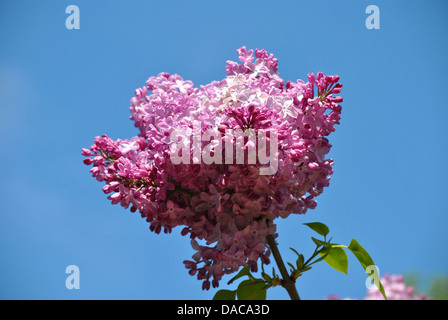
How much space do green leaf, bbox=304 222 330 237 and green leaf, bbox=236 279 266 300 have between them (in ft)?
0.99

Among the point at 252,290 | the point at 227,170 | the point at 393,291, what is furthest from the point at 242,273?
the point at 393,291

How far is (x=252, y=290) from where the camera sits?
1.57m

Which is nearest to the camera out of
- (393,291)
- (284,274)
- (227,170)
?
(227,170)

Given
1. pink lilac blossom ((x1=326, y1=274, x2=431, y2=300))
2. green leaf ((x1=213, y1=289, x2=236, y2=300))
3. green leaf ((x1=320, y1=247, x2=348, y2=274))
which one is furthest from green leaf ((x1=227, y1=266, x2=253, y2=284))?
pink lilac blossom ((x1=326, y1=274, x2=431, y2=300))

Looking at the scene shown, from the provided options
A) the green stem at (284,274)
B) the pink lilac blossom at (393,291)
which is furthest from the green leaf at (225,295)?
the pink lilac blossom at (393,291)

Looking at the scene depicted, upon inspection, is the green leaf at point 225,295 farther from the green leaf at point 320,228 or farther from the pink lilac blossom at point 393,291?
the pink lilac blossom at point 393,291

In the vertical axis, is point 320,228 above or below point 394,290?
above

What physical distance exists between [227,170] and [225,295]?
507 millimetres

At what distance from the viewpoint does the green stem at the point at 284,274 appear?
1.51 metres

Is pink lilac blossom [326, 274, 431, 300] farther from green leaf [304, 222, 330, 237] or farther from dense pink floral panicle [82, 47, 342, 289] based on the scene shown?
dense pink floral panicle [82, 47, 342, 289]

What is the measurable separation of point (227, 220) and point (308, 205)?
11.7 inches

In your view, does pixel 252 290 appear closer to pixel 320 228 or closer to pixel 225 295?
pixel 225 295

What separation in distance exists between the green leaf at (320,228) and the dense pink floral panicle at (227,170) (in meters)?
0.17
